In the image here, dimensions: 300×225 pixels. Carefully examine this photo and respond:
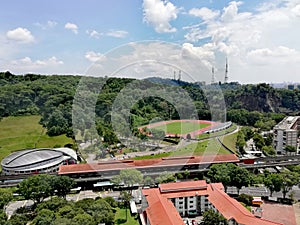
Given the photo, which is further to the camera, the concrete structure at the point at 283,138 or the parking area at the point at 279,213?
the concrete structure at the point at 283,138

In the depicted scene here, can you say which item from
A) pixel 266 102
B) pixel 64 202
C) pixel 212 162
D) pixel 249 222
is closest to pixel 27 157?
pixel 64 202

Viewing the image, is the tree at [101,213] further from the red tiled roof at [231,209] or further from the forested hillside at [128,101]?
the forested hillside at [128,101]

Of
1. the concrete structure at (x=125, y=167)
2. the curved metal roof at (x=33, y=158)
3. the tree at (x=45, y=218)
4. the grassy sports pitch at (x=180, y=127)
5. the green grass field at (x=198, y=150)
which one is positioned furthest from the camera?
the grassy sports pitch at (x=180, y=127)

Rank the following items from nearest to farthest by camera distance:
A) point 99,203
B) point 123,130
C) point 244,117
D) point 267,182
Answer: point 99,203 → point 267,182 → point 123,130 → point 244,117

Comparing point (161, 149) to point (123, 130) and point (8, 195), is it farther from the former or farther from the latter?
point (8, 195)

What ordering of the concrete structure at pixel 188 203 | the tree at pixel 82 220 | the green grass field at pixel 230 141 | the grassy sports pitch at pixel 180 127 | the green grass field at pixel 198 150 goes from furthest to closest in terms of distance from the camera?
1. the green grass field at pixel 230 141
2. the grassy sports pitch at pixel 180 127
3. the green grass field at pixel 198 150
4. the concrete structure at pixel 188 203
5. the tree at pixel 82 220

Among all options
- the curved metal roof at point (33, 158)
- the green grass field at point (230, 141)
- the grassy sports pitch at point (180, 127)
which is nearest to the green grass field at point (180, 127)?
the grassy sports pitch at point (180, 127)

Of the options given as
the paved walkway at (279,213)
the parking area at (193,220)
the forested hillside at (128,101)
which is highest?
the forested hillside at (128,101)
